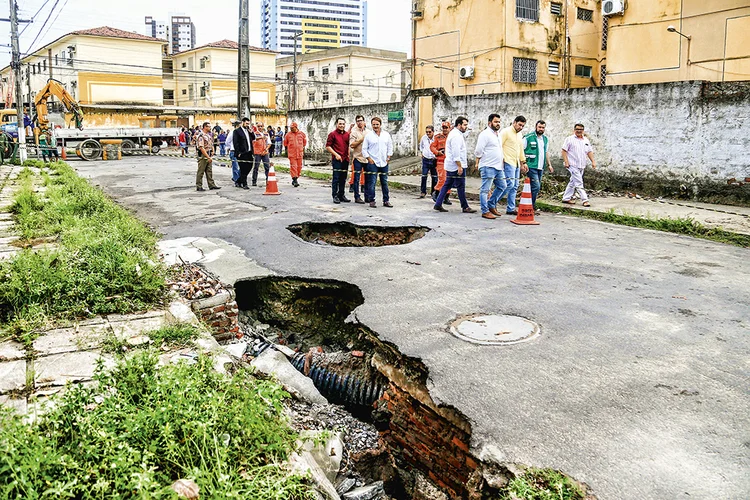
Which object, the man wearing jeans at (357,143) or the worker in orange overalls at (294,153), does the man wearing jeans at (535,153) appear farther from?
the worker in orange overalls at (294,153)

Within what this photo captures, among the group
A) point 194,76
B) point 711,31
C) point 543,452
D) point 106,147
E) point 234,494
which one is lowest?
point 543,452

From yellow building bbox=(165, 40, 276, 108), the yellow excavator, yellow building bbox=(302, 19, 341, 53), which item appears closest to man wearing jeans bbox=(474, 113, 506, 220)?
the yellow excavator

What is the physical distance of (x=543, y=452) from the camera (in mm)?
2938

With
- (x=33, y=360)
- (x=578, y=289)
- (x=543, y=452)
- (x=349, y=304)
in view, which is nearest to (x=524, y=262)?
(x=578, y=289)

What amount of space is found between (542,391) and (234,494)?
6.85 feet

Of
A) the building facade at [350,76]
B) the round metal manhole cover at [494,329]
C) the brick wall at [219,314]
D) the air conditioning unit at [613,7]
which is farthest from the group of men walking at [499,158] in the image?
the building facade at [350,76]

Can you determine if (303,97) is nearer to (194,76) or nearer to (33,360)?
(194,76)

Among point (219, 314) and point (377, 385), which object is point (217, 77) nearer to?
point (219, 314)

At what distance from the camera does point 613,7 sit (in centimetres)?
2012

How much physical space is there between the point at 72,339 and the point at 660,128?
12659 mm

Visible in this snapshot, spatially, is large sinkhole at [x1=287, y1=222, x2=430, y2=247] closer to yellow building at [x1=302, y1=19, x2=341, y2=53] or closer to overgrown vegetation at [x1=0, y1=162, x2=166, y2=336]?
overgrown vegetation at [x1=0, y1=162, x2=166, y2=336]

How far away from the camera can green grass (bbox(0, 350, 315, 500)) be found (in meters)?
2.13

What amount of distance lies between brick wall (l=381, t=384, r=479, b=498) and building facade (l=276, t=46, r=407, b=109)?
49.4 meters

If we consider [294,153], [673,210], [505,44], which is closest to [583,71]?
[505,44]
